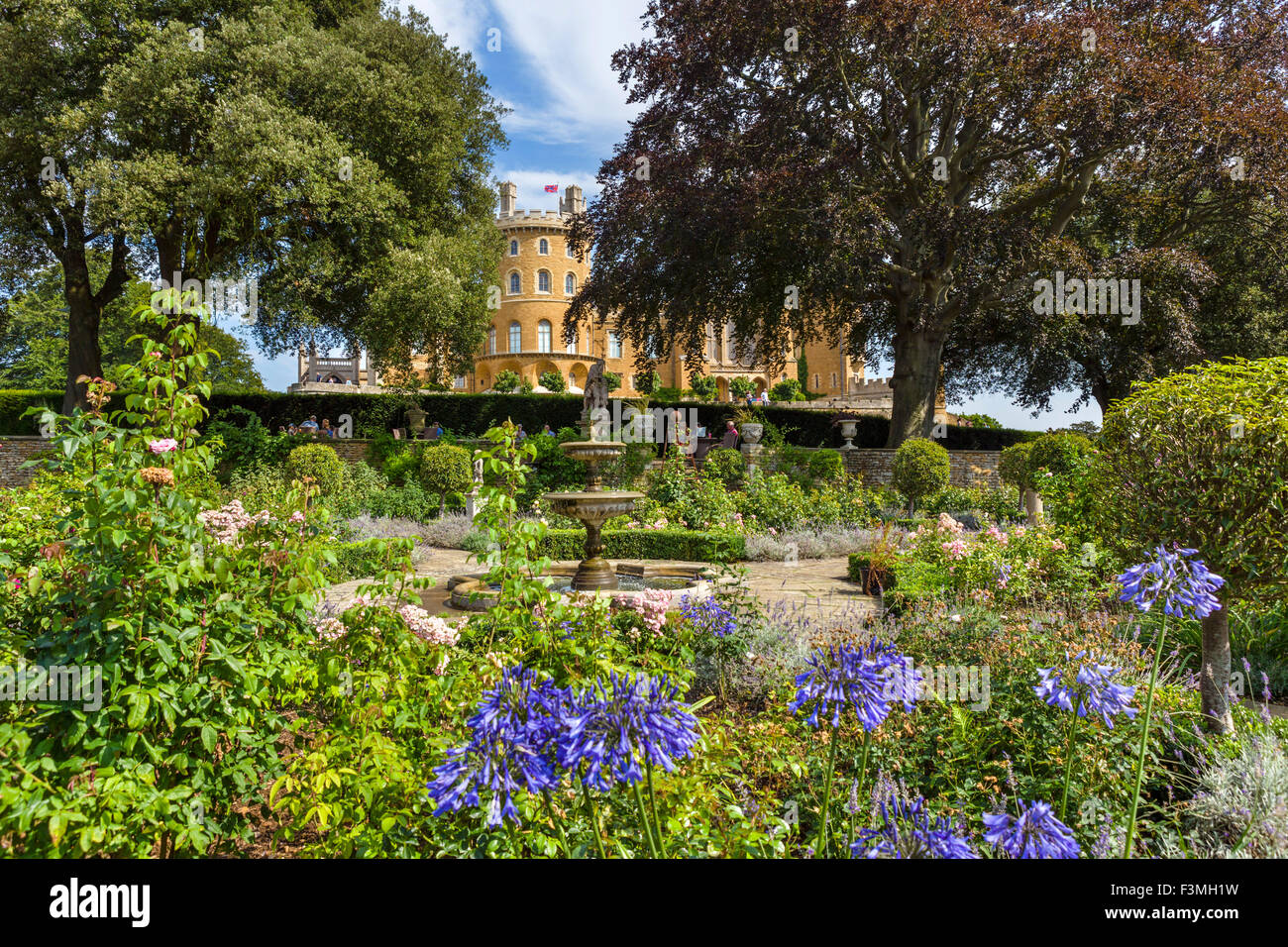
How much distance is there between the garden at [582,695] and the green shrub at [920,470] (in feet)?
32.6

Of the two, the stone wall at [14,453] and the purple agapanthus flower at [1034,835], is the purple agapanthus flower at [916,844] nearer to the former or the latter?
the purple agapanthus flower at [1034,835]

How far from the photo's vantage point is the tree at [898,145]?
1474 centimetres

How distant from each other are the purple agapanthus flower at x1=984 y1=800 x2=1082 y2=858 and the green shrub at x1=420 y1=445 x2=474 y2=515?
1457 cm

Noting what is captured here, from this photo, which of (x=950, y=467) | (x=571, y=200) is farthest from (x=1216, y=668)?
(x=571, y=200)

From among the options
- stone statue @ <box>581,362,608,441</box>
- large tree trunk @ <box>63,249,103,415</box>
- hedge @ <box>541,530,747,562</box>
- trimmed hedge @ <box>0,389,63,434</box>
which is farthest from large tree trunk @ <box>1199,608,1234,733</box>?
trimmed hedge @ <box>0,389,63,434</box>

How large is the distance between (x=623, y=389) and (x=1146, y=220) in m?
30.1

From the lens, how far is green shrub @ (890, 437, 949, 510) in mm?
14523

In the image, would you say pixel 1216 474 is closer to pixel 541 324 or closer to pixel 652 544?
pixel 652 544

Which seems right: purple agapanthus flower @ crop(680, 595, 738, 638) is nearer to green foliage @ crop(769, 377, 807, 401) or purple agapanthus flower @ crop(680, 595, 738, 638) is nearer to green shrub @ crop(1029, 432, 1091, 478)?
green shrub @ crop(1029, 432, 1091, 478)

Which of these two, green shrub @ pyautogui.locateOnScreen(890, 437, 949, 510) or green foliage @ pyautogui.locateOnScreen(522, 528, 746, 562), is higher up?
green shrub @ pyautogui.locateOnScreen(890, 437, 949, 510)

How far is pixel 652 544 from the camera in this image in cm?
1084

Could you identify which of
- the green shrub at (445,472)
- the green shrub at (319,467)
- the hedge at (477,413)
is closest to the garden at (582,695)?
the green shrub at (319,467)

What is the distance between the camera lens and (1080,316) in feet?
65.0
